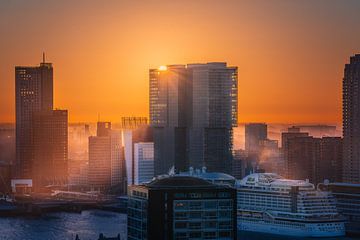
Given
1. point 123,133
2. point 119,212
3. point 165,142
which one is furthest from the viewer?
point 123,133

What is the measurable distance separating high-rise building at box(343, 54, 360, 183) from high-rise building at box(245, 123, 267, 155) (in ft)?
47.7

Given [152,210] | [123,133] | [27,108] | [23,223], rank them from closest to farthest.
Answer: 1. [152,210]
2. [23,223]
3. [123,133]
4. [27,108]

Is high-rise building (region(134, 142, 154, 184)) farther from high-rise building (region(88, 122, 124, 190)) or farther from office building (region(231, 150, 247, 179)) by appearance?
high-rise building (region(88, 122, 124, 190))

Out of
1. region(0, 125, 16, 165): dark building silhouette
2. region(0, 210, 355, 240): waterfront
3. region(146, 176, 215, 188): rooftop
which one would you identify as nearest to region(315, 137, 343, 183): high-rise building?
region(0, 210, 355, 240): waterfront

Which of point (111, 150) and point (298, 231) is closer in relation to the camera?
point (298, 231)

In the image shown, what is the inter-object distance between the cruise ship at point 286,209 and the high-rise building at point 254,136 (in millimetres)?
25858

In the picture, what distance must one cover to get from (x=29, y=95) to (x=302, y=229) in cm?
4369

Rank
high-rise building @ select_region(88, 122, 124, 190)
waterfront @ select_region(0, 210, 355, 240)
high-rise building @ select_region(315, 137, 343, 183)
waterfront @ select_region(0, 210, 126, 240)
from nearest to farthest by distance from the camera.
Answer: waterfront @ select_region(0, 210, 355, 240)
waterfront @ select_region(0, 210, 126, 240)
high-rise building @ select_region(315, 137, 343, 183)
high-rise building @ select_region(88, 122, 124, 190)

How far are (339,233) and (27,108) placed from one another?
43.7m

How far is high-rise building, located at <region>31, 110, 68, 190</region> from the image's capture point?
7519 cm

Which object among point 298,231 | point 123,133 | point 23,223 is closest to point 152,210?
point 298,231

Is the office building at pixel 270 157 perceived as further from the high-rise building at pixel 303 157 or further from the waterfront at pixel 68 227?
the waterfront at pixel 68 227

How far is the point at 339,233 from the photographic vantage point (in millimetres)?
42562

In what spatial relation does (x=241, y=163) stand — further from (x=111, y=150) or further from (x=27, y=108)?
(x=27, y=108)
